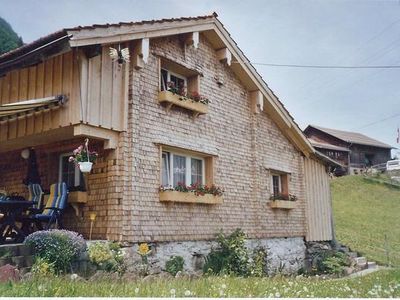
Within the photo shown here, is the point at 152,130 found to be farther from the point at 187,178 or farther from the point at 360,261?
the point at 360,261

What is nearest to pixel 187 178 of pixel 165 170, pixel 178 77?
pixel 165 170

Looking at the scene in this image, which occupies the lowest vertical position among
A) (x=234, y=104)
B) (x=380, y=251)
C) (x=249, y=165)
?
(x=380, y=251)

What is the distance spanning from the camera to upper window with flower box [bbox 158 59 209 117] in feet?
30.7

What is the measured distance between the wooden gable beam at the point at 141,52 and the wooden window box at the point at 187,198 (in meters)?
2.49

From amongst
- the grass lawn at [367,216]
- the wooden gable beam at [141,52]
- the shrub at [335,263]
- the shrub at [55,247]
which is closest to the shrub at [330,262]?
the shrub at [335,263]

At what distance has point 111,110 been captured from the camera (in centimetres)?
831

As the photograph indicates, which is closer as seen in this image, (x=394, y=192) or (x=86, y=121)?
(x=86, y=121)

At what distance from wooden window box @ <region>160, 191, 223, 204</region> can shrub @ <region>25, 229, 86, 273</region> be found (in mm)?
2257

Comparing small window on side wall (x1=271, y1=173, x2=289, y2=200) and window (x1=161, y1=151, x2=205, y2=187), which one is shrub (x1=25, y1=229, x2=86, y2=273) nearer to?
window (x1=161, y1=151, x2=205, y2=187)

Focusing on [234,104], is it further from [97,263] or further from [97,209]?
[97,263]

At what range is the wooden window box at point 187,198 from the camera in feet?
28.8

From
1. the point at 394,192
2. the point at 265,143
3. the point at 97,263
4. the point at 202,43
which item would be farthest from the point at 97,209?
the point at 394,192

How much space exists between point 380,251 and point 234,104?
7.81 m

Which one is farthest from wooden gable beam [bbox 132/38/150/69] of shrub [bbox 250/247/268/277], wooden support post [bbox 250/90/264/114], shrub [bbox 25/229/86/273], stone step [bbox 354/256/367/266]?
stone step [bbox 354/256/367/266]
